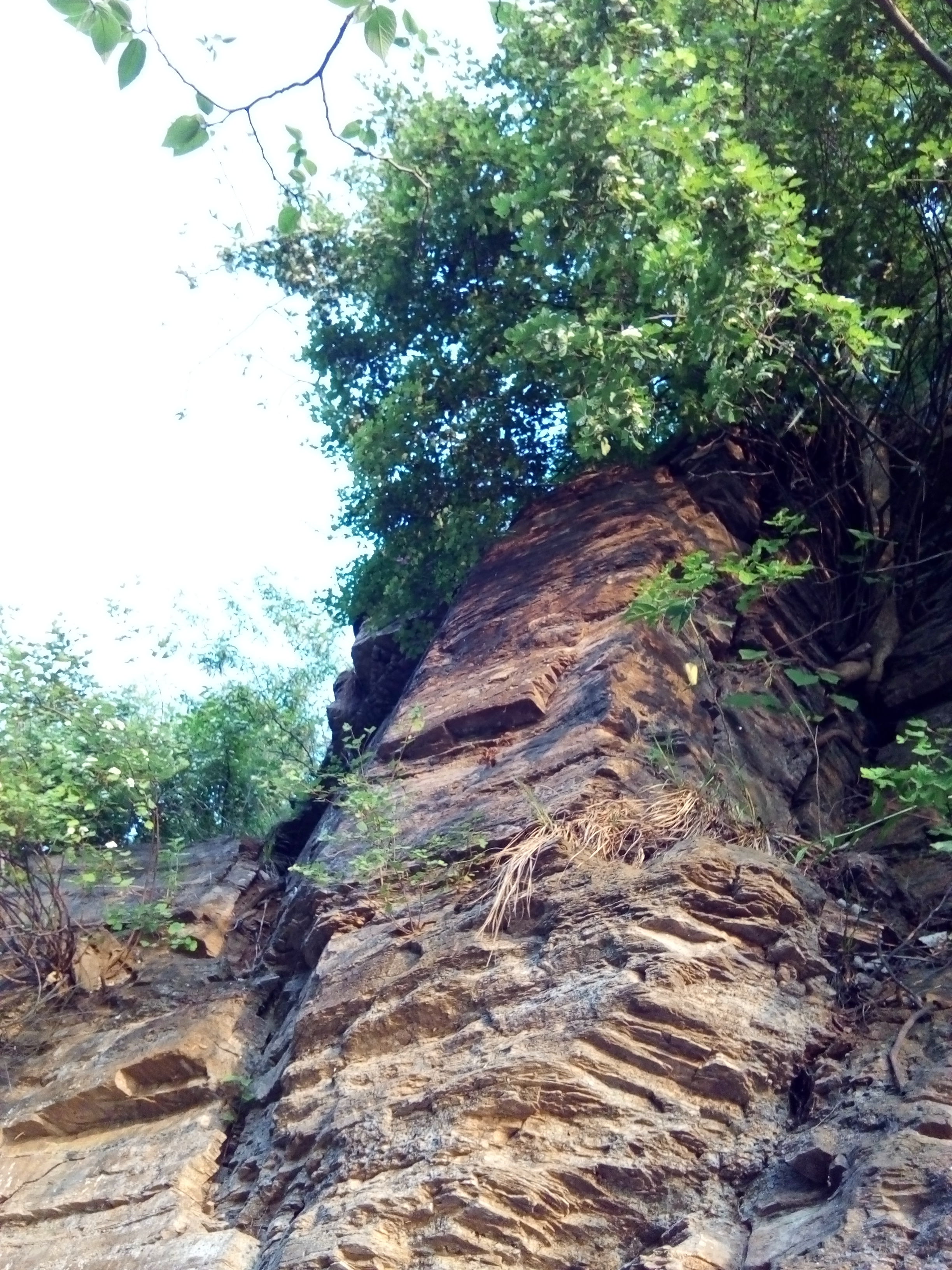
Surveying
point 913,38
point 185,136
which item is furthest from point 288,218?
point 913,38

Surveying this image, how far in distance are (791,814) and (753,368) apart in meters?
2.44

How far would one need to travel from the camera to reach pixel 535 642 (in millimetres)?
7699

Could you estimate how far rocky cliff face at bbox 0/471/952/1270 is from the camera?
4.37 metres

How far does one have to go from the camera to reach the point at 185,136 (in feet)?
13.5

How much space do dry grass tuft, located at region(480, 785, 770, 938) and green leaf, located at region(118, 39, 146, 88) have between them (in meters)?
3.41

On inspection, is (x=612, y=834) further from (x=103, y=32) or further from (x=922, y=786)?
(x=103, y=32)

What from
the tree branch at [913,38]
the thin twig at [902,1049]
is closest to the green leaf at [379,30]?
the tree branch at [913,38]

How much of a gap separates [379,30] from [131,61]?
77 centimetres

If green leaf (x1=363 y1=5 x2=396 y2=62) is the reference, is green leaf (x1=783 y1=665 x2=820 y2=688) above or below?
below

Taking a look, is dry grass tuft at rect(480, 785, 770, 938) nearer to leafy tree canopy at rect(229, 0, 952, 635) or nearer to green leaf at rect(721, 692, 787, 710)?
green leaf at rect(721, 692, 787, 710)

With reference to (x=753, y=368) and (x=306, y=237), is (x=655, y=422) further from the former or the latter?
(x=306, y=237)

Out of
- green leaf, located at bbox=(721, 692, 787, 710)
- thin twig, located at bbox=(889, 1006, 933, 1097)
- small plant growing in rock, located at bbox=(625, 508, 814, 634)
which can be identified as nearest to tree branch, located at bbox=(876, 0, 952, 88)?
small plant growing in rock, located at bbox=(625, 508, 814, 634)

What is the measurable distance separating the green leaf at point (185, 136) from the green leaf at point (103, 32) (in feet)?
1.50

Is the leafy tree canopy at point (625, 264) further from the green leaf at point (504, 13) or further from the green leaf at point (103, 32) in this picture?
the green leaf at point (103, 32)
